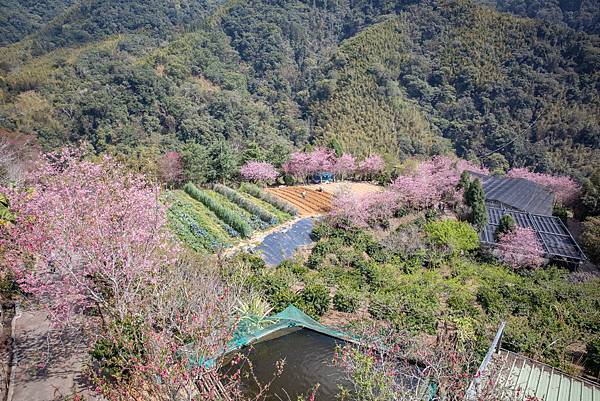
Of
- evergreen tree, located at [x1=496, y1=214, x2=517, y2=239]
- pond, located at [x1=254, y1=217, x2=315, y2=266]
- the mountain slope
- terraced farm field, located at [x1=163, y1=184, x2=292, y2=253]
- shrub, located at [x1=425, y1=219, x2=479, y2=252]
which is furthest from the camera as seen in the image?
the mountain slope

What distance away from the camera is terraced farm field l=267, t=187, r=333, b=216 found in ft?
80.4

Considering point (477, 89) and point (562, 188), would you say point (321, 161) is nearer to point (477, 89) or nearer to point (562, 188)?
point (562, 188)

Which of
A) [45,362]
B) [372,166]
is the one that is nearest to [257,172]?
[372,166]

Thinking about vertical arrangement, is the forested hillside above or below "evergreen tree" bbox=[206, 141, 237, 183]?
above

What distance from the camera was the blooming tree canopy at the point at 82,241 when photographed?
7.98 metres

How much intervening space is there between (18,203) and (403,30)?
320ft

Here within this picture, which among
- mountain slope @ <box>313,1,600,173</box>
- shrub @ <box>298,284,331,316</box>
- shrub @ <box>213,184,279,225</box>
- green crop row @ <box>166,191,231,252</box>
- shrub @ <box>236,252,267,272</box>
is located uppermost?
shrub @ <box>298,284,331,316</box>

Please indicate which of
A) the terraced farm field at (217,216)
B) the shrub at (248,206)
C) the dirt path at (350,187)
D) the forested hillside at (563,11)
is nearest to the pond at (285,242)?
the terraced farm field at (217,216)

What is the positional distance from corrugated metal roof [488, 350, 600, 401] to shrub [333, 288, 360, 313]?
4302mm

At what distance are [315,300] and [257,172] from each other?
59.1ft

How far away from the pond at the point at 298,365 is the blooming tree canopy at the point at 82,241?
3177 millimetres

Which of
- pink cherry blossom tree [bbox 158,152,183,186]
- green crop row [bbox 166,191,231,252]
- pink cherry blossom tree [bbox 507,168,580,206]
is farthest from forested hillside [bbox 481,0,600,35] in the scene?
green crop row [bbox 166,191,231,252]

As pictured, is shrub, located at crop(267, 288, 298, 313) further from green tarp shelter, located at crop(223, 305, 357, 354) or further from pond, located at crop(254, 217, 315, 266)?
pond, located at crop(254, 217, 315, 266)

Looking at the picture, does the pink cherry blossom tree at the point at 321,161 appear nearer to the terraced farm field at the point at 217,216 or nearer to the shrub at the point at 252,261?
the terraced farm field at the point at 217,216
